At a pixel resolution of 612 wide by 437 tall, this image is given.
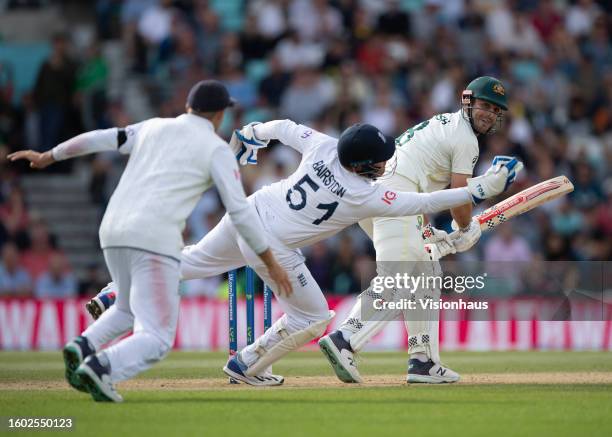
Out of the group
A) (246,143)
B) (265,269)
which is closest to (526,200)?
(246,143)

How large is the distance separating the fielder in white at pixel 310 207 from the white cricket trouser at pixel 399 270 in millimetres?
483

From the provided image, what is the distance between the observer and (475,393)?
8.80 meters

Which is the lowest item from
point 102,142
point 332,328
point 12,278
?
point 332,328

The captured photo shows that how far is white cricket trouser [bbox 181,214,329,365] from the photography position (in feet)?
29.1

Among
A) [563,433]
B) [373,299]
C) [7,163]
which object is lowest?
[563,433]

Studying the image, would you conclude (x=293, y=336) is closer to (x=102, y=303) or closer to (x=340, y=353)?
(x=340, y=353)

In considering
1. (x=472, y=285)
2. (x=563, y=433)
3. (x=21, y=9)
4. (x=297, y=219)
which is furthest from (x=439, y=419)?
(x=21, y=9)

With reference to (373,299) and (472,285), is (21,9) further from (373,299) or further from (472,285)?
(373,299)

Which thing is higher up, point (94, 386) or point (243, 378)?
point (94, 386)

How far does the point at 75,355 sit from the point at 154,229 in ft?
3.03

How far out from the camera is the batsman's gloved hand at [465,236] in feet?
32.0

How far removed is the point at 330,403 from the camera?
8.12 m

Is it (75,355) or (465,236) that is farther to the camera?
(465,236)

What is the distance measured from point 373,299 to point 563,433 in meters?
2.91
